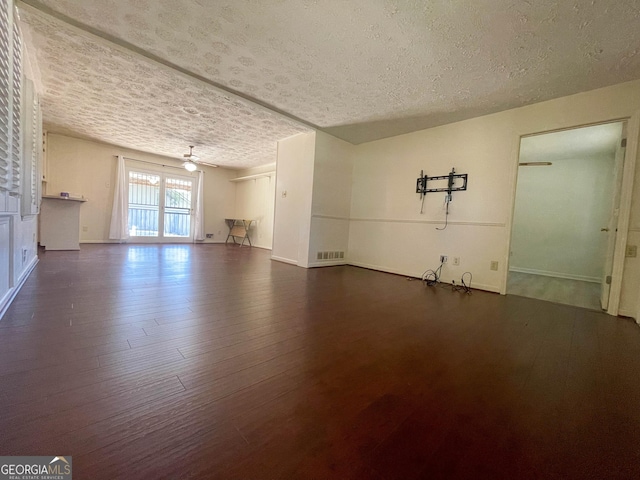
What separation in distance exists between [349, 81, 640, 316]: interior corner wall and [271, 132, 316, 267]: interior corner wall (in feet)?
3.49

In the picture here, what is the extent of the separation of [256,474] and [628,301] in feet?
11.8

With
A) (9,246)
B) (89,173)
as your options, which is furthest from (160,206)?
(9,246)

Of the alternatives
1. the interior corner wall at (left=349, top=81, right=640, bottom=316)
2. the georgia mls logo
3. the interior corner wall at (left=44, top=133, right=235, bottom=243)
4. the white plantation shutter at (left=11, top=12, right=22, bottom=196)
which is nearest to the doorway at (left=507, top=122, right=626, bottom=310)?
the interior corner wall at (left=349, top=81, right=640, bottom=316)

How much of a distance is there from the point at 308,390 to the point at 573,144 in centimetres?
537

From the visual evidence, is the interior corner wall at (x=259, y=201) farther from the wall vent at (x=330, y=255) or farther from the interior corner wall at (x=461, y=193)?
the interior corner wall at (x=461, y=193)

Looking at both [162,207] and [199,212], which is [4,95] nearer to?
[162,207]

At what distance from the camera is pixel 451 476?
2.50 feet

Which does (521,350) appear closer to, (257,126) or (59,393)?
(59,393)

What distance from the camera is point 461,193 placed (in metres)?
3.60

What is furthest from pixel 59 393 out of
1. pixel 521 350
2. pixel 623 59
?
pixel 623 59

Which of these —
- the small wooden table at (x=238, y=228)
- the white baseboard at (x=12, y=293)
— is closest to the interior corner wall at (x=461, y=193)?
the small wooden table at (x=238, y=228)

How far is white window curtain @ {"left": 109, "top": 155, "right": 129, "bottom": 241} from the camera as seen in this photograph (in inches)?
236

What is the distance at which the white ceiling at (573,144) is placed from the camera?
3447 mm

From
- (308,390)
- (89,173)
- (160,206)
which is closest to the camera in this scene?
(308,390)
